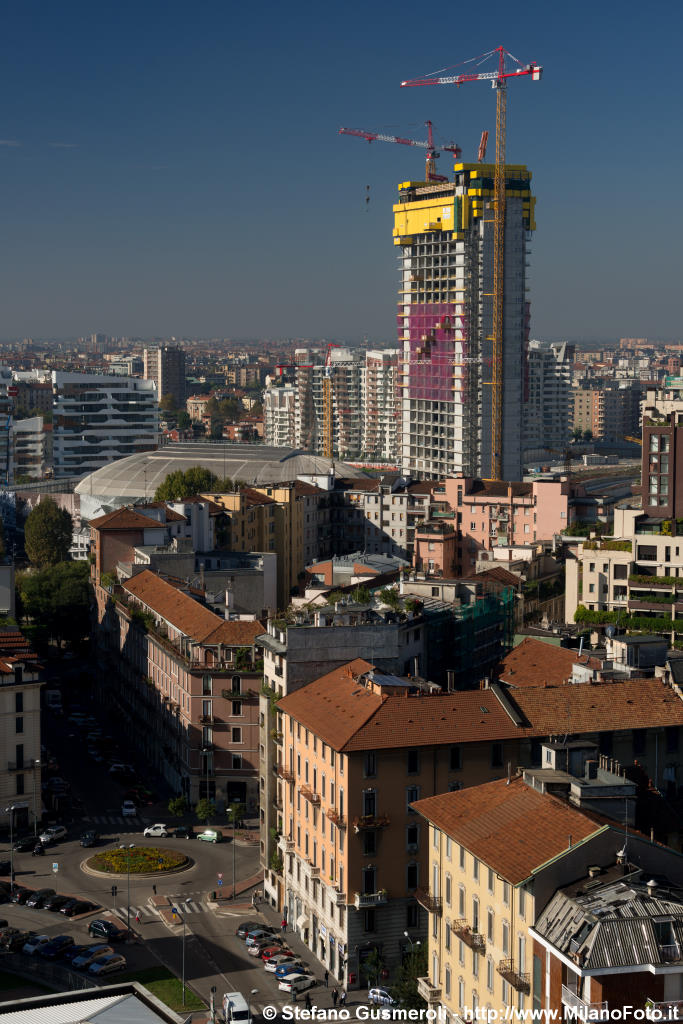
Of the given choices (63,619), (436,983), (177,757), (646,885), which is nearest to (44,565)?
(63,619)

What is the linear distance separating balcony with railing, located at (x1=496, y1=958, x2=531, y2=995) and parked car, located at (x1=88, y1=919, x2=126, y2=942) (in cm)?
2097

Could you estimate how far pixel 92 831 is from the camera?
68188mm

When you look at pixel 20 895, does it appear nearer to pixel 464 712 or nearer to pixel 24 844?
pixel 24 844

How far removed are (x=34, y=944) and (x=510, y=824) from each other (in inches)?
864

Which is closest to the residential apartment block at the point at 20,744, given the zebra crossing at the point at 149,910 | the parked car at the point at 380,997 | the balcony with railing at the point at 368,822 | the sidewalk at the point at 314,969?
the zebra crossing at the point at 149,910

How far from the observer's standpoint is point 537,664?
67875 mm

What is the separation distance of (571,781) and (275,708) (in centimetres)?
2136

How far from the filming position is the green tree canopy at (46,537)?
148250mm

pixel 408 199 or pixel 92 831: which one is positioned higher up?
pixel 408 199

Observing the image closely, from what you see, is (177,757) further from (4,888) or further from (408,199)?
(408,199)

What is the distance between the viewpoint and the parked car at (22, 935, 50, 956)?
177 feet

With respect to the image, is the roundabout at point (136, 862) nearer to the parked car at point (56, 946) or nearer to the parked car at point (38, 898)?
the parked car at point (38, 898)

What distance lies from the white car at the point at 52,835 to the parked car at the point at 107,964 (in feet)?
48.6

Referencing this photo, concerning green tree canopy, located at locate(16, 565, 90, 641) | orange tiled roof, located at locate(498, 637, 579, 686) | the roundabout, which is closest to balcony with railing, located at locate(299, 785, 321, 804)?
the roundabout
